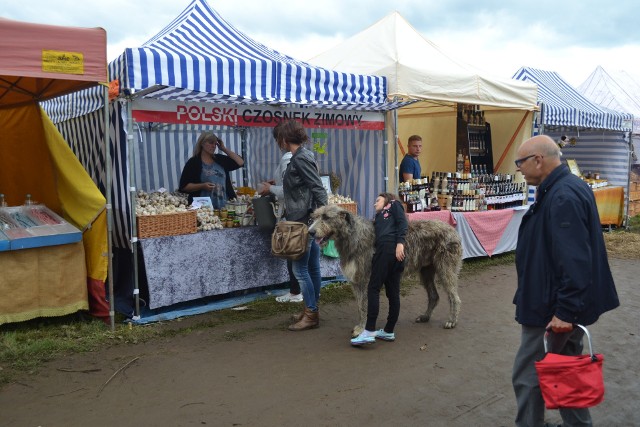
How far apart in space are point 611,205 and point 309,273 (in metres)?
10.2

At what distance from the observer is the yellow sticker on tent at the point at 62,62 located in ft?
15.0

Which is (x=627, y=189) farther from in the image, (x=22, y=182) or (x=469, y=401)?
(x=22, y=182)

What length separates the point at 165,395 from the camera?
4250mm

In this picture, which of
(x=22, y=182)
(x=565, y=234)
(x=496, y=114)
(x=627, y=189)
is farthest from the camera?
(x=627, y=189)

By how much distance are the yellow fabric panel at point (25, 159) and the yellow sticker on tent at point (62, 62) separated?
1629mm

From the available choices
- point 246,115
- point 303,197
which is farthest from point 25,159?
point 303,197

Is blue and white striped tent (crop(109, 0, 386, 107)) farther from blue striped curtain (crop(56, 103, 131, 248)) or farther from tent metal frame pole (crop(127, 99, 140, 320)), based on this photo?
blue striped curtain (crop(56, 103, 131, 248))

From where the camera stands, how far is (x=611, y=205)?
13.4m

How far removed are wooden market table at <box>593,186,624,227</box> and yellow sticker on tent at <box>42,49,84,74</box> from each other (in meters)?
11.5

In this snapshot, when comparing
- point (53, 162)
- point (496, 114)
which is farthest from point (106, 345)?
point (496, 114)

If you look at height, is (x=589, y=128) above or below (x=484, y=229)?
above

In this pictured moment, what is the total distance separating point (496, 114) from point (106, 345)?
825 cm

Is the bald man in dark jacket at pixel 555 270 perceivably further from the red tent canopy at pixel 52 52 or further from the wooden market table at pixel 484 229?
the wooden market table at pixel 484 229

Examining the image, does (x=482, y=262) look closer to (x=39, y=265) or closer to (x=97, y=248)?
(x=97, y=248)
